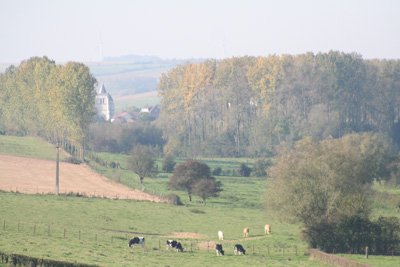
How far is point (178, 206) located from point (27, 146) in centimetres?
4542

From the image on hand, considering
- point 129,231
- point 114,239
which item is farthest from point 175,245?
point 129,231

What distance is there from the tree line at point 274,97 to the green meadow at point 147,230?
52.1m

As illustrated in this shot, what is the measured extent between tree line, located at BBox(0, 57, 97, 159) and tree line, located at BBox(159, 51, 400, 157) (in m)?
30.4

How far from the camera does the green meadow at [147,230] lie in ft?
119

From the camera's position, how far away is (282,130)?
121 meters

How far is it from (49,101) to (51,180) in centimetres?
2956

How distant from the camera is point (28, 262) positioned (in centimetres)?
2997

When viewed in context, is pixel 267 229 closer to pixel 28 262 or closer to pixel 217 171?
pixel 28 262

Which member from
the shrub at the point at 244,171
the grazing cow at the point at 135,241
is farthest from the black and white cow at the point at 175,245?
the shrub at the point at 244,171

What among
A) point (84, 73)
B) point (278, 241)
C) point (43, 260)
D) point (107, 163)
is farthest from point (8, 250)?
point (84, 73)

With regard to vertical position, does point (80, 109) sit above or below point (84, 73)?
below

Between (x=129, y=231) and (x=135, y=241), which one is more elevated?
(x=135, y=241)

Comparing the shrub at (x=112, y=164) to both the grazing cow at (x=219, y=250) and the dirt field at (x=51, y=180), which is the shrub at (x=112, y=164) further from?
the grazing cow at (x=219, y=250)

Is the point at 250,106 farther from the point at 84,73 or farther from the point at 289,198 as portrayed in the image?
the point at 289,198
